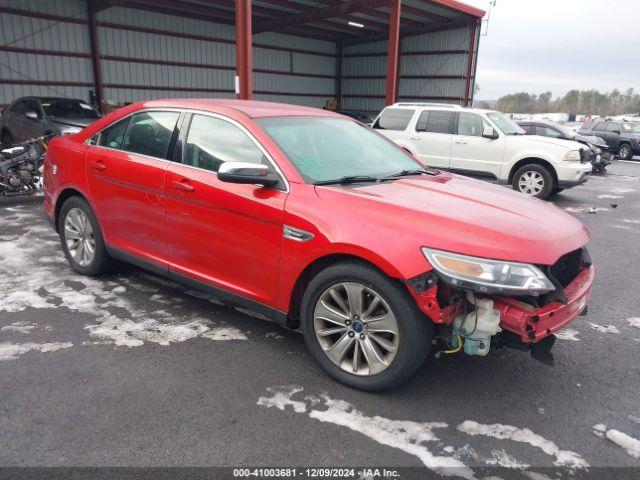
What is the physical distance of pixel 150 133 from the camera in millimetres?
3979

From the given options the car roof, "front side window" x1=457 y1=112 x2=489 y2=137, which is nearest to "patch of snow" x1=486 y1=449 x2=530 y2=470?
the car roof

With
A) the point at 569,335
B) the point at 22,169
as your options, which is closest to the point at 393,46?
the point at 22,169

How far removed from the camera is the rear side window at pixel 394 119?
1044 cm

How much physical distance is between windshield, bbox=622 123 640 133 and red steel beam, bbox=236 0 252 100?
15.2 metres

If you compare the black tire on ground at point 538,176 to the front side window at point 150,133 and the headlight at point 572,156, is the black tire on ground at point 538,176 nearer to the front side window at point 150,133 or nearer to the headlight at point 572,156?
the headlight at point 572,156

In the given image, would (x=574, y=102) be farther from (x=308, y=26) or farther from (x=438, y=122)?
(x=438, y=122)

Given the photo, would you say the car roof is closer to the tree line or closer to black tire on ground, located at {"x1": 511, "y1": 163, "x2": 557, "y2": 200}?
black tire on ground, located at {"x1": 511, "y1": 163, "x2": 557, "y2": 200}

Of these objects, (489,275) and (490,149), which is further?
(490,149)

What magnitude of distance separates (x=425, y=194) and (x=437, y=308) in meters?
0.91

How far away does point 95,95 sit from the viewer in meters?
17.9

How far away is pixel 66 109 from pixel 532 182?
35.5ft

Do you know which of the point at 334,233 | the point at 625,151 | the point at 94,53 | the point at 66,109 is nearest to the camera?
the point at 334,233

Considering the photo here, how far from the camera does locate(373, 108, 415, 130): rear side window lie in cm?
1044

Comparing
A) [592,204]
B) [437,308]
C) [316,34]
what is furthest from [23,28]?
[437,308]
